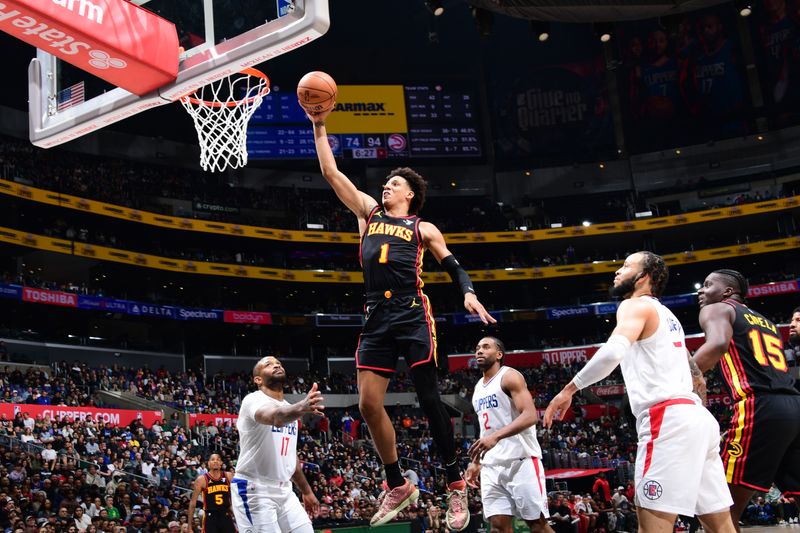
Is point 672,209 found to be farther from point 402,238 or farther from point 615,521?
point 402,238

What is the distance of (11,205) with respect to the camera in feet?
110

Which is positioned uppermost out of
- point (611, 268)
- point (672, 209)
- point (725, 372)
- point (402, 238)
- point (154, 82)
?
Result: point (672, 209)

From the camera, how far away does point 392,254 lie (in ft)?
18.5

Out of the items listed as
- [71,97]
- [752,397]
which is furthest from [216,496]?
[752,397]

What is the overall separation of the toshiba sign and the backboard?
0.16m

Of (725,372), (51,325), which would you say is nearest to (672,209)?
(51,325)

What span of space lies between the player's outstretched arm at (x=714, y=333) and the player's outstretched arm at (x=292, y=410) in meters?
2.55

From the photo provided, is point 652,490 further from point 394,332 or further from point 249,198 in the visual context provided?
point 249,198

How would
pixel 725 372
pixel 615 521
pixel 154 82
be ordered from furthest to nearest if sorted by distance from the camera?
pixel 615 521 → pixel 154 82 → pixel 725 372

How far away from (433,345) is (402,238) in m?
0.80

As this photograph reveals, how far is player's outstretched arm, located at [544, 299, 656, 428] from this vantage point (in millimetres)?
4547

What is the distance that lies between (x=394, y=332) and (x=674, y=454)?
75.8 inches

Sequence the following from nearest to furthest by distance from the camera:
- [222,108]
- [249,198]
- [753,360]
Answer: [753,360]
[222,108]
[249,198]

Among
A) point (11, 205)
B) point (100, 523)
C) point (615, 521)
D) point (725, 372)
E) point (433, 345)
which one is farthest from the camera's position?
point (11, 205)
